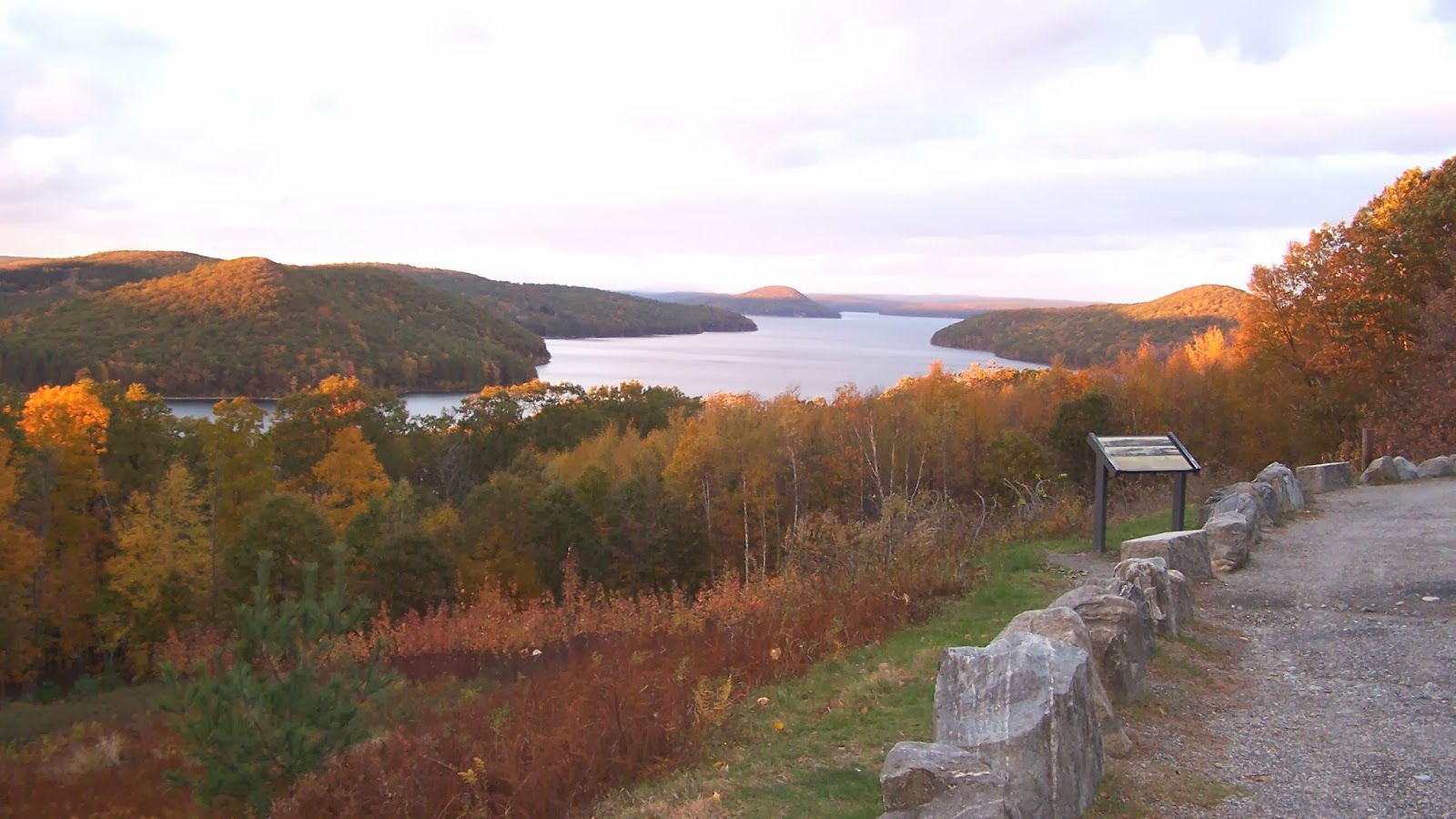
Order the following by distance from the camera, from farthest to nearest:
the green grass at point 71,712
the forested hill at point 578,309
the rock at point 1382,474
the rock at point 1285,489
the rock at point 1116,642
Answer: the forested hill at point 578,309, the green grass at point 71,712, the rock at point 1382,474, the rock at point 1285,489, the rock at point 1116,642

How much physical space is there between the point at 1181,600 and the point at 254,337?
8665cm

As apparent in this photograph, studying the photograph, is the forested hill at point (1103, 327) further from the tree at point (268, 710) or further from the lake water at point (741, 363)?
the tree at point (268, 710)

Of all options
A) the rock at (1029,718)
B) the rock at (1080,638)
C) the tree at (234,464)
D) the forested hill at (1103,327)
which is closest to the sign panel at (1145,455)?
the rock at (1080,638)

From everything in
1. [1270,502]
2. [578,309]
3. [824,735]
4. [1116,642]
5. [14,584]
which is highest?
[578,309]

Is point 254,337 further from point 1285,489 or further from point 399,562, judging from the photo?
point 1285,489

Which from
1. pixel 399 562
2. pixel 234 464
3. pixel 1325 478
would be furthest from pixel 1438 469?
pixel 234 464

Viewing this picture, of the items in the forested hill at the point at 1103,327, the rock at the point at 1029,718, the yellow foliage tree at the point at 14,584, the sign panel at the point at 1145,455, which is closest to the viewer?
the rock at the point at 1029,718

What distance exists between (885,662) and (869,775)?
2.20 meters

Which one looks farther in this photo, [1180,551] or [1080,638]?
[1180,551]

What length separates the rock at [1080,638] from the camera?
208 inches

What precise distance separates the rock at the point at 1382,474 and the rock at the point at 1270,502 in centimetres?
458

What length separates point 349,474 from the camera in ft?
122

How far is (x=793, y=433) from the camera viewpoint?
101 feet

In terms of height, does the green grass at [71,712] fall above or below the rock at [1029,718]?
below
